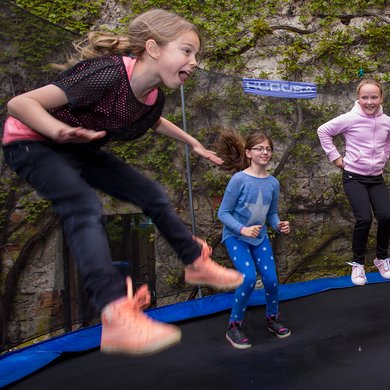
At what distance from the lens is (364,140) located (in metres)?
2.59

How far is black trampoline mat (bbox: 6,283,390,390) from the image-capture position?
1.77m

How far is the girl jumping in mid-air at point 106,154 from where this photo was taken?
3.59ft

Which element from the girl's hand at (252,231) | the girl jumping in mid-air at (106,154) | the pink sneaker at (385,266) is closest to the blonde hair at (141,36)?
the girl jumping in mid-air at (106,154)

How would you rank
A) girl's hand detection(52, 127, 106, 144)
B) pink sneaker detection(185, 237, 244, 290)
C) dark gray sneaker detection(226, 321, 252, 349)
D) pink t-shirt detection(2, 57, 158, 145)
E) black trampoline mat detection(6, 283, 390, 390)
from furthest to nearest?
dark gray sneaker detection(226, 321, 252, 349) < black trampoline mat detection(6, 283, 390, 390) < pink sneaker detection(185, 237, 244, 290) < pink t-shirt detection(2, 57, 158, 145) < girl's hand detection(52, 127, 106, 144)

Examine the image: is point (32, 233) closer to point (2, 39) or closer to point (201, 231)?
point (2, 39)

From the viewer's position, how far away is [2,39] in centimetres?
203

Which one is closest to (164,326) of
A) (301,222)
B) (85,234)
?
(85,234)

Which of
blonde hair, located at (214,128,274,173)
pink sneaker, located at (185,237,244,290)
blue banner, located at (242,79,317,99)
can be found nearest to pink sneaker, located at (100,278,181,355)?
pink sneaker, located at (185,237,244,290)

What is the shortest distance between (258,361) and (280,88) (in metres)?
1.93

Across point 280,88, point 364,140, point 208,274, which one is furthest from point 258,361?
point 280,88

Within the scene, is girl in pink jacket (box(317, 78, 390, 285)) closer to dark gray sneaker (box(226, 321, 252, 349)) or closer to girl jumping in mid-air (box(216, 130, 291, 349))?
girl jumping in mid-air (box(216, 130, 291, 349))

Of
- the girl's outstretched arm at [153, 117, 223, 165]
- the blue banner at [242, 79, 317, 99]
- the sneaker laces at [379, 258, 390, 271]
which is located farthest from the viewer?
the blue banner at [242, 79, 317, 99]

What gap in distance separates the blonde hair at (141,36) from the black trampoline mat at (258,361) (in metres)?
1.20

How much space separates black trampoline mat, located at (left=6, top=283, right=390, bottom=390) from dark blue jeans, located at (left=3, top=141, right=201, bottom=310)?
69 cm
